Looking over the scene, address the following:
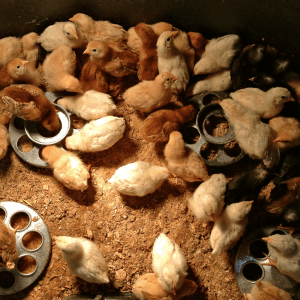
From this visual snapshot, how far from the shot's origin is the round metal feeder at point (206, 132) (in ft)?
6.50

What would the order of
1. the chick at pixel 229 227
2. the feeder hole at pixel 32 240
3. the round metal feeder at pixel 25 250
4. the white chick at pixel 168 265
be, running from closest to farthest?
the white chick at pixel 168 265 → the chick at pixel 229 227 → the round metal feeder at pixel 25 250 → the feeder hole at pixel 32 240

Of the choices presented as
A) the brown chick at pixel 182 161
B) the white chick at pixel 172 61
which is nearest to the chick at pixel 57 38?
the white chick at pixel 172 61

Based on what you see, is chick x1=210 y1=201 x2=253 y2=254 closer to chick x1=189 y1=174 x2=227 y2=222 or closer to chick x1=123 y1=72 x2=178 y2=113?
chick x1=189 y1=174 x2=227 y2=222

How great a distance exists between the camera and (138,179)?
5.93 ft

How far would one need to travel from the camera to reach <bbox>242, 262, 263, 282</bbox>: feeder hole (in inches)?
72.8

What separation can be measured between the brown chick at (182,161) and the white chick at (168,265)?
1.34 ft

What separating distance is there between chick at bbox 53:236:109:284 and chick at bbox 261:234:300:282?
0.92 m

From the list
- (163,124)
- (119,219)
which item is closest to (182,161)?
(163,124)

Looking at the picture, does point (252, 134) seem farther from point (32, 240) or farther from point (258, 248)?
point (32, 240)

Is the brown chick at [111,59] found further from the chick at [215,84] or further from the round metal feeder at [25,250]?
the round metal feeder at [25,250]

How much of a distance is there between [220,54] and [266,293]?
1490mm

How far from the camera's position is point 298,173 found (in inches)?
76.5

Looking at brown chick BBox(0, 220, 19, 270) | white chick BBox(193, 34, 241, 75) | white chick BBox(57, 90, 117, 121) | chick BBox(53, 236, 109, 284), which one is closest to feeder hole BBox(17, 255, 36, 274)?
brown chick BBox(0, 220, 19, 270)

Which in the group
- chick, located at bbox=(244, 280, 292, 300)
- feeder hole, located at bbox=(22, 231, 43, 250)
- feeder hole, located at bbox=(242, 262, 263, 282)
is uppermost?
chick, located at bbox=(244, 280, 292, 300)
